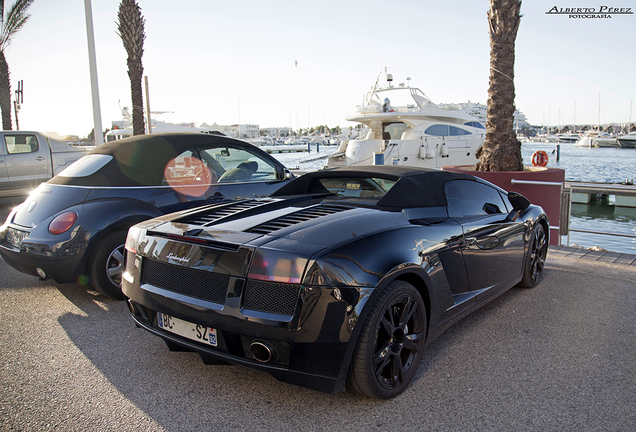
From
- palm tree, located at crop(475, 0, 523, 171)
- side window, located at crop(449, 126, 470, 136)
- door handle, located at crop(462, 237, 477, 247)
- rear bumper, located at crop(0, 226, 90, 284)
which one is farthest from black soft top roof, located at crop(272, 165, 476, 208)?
side window, located at crop(449, 126, 470, 136)

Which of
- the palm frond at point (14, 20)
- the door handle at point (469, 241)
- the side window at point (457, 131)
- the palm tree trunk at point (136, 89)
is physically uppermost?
the palm frond at point (14, 20)

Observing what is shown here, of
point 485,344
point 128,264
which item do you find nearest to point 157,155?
point 128,264

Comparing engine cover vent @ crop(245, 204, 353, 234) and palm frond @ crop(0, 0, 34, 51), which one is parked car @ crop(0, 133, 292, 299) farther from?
palm frond @ crop(0, 0, 34, 51)

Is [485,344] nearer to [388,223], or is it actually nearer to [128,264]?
[388,223]

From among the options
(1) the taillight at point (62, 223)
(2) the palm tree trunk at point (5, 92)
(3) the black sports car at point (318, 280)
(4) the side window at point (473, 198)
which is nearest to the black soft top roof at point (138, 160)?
(1) the taillight at point (62, 223)

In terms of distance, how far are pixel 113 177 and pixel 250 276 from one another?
2876 millimetres

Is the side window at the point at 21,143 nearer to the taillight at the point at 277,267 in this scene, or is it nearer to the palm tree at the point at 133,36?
the palm tree at the point at 133,36

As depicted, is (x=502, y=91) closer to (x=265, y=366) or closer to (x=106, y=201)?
(x=106, y=201)

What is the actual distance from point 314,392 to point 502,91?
7.89m

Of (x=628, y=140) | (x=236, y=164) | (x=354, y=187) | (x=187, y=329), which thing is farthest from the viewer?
(x=628, y=140)

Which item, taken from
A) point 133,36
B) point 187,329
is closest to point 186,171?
point 187,329

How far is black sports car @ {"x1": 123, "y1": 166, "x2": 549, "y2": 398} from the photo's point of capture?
92.0 inches

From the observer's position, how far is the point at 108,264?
4.37 m

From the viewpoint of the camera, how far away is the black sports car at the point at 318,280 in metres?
2.34
